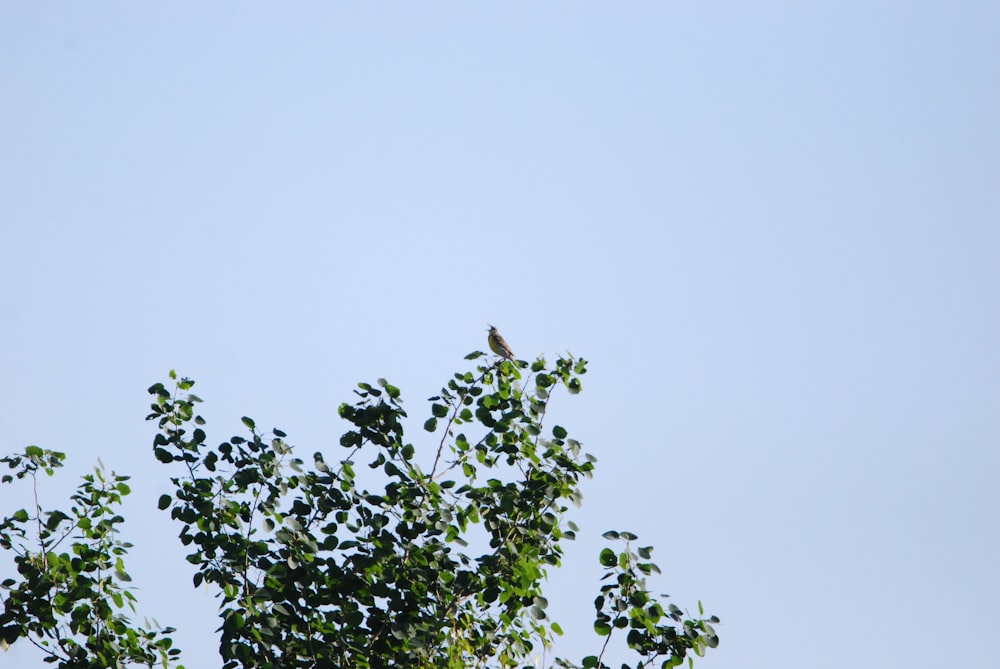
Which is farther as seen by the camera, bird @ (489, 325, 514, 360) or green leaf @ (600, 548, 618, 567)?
bird @ (489, 325, 514, 360)

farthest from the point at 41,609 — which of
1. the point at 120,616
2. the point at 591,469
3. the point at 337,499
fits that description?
the point at 591,469

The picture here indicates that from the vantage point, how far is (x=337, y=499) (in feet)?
28.0

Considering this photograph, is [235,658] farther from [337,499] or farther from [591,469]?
[591,469]

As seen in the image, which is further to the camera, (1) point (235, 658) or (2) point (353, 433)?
(2) point (353, 433)

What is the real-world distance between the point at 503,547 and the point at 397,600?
2.35ft

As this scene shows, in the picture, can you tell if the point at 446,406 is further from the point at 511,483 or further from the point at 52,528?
the point at 52,528

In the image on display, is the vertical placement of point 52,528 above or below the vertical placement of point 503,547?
below

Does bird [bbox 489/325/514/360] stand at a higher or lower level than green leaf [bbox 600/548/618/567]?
higher

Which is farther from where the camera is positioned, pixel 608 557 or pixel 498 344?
pixel 498 344

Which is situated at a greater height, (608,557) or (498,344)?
(498,344)

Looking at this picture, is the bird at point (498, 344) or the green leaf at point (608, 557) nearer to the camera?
the green leaf at point (608, 557)

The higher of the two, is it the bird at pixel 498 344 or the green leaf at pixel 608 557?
the bird at pixel 498 344

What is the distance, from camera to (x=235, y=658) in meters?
8.04

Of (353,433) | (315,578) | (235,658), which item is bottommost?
(235,658)
